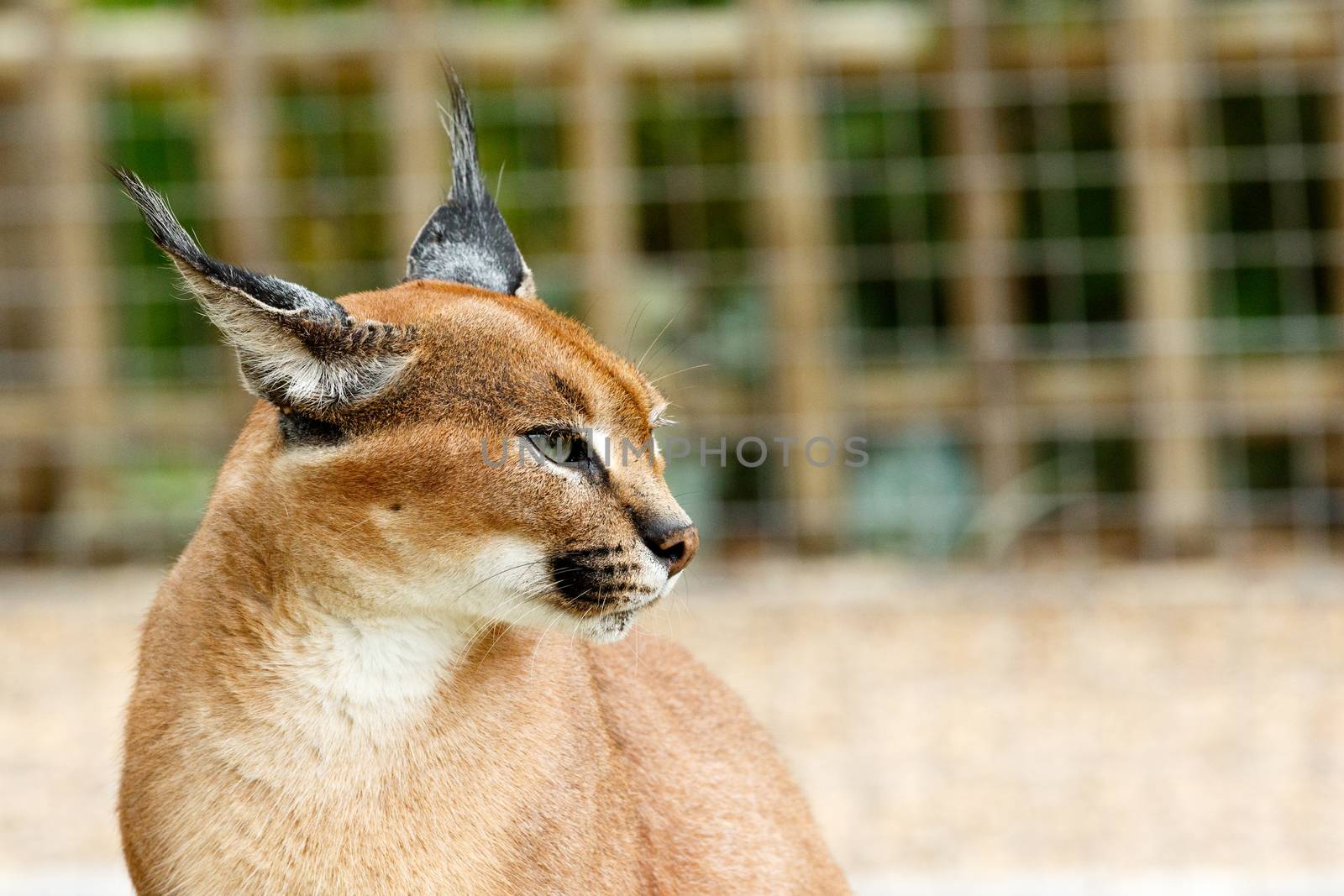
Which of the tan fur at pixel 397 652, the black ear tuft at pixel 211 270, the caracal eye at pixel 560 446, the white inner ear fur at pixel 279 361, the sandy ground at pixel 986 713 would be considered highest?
the black ear tuft at pixel 211 270

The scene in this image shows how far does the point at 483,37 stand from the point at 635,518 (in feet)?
20.8

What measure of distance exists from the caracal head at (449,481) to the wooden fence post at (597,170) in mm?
5443

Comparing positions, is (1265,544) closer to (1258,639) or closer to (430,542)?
(1258,639)

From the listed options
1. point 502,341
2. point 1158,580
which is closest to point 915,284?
point 1158,580

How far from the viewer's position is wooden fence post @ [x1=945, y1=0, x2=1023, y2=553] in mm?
8680

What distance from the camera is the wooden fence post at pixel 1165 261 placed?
335 inches

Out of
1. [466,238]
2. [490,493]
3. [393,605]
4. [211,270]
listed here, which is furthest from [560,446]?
[466,238]

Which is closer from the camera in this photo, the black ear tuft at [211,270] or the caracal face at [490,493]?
the black ear tuft at [211,270]

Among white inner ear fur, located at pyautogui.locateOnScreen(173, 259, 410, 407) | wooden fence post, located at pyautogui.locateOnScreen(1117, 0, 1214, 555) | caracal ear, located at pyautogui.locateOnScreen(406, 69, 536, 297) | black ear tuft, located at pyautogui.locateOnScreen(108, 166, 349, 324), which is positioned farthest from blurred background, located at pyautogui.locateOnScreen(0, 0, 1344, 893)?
black ear tuft, located at pyautogui.locateOnScreen(108, 166, 349, 324)

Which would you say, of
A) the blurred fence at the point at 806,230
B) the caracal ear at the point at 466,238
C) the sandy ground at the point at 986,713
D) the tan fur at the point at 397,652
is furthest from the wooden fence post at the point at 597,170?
the tan fur at the point at 397,652

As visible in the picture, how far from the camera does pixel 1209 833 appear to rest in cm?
627

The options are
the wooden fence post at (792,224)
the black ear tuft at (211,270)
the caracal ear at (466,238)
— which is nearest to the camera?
the black ear tuft at (211,270)

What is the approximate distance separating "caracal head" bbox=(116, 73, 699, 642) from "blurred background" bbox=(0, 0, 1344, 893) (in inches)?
177

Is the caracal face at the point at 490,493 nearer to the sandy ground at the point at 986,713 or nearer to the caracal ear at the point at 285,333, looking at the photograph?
the caracal ear at the point at 285,333
